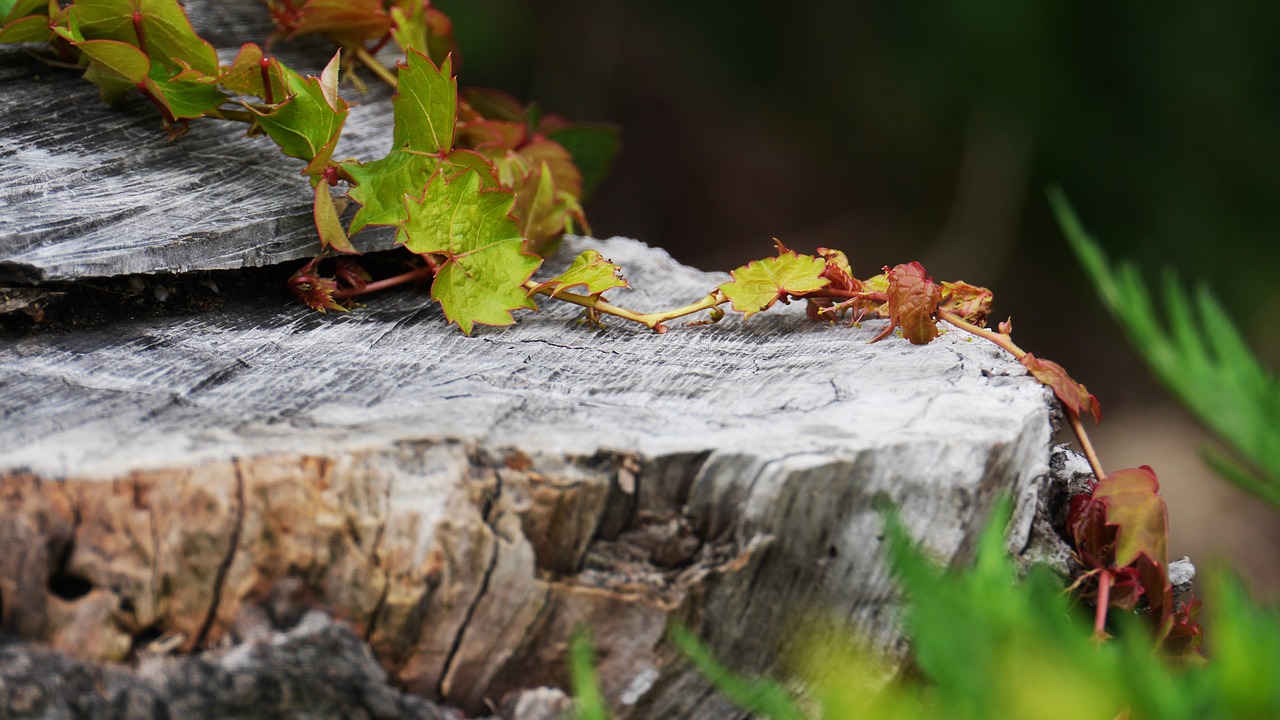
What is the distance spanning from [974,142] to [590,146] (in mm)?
1933

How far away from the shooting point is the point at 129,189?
0.77 metres

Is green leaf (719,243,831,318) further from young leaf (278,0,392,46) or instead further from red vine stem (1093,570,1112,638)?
Result: young leaf (278,0,392,46)

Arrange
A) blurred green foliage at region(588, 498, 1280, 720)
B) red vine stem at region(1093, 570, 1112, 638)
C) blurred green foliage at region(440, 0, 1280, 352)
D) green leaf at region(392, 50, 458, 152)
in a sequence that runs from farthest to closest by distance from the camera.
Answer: blurred green foliage at region(440, 0, 1280, 352) < green leaf at region(392, 50, 458, 152) < red vine stem at region(1093, 570, 1112, 638) < blurred green foliage at region(588, 498, 1280, 720)

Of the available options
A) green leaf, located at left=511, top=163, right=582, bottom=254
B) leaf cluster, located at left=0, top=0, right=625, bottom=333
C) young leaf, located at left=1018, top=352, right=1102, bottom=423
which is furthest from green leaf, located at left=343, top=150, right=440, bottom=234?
young leaf, located at left=1018, top=352, right=1102, bottom=423

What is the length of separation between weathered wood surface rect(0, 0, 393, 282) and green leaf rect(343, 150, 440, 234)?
0.24 ft

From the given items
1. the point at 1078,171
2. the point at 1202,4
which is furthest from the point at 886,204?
the point at 1202,4

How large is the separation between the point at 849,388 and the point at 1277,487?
10.2 inches

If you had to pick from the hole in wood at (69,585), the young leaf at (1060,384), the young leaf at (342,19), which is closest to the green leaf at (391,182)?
the young leaf at (342,19)

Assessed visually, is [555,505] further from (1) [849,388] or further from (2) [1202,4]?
(2) [1202,4]

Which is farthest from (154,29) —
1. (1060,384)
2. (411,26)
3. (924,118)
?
(924,118)

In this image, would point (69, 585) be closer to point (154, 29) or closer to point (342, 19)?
point (154, 29)

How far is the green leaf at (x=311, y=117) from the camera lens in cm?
75

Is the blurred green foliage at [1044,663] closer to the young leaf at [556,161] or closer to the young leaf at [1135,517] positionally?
the young leaf at [1135,517]

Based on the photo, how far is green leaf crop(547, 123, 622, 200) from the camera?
3.63ft
